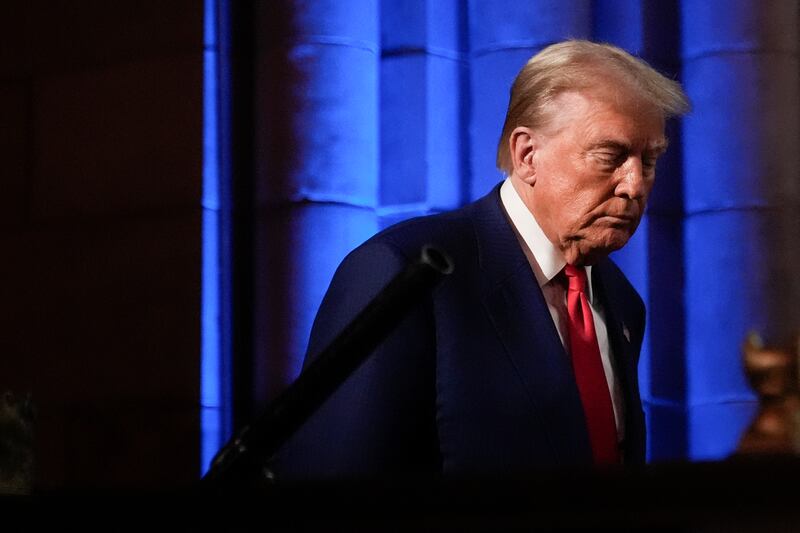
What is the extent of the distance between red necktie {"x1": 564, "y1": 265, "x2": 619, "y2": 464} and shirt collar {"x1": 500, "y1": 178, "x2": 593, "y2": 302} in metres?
0.07

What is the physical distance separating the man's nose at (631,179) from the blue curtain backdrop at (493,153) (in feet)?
2.16

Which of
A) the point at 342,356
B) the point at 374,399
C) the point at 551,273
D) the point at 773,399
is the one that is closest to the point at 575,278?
the point at 551,273

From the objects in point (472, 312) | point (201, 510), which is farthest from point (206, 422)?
point (201, 510)

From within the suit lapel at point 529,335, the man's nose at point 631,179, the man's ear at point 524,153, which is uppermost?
the man's ear at point 524,153

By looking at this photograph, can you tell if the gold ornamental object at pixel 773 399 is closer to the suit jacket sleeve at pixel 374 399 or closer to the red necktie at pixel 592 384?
the red necktie at pixel 592 384

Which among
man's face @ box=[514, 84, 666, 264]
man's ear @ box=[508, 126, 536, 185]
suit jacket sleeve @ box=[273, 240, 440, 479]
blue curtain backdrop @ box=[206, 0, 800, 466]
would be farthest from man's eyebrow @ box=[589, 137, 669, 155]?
blue curtain backdrop @ box=[206, 0, 800, 466]

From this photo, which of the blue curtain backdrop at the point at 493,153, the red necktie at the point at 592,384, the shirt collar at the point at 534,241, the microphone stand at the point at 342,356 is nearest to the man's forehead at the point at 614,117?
the shirt collar at the point at 534,241

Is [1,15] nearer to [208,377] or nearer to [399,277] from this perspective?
[208,377]

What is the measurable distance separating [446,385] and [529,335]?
0.16 meters

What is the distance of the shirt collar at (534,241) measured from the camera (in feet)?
6.91

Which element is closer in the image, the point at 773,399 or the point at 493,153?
the point at 773,399

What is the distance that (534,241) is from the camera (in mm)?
2139

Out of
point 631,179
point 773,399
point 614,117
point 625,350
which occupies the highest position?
point 614,117

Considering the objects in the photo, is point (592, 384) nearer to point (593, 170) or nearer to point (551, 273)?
point (551, 273)
